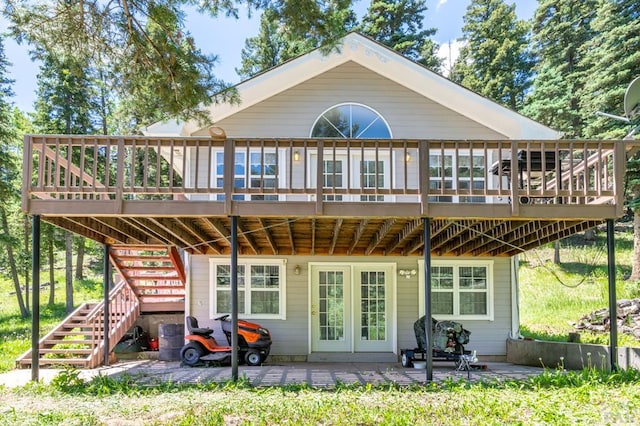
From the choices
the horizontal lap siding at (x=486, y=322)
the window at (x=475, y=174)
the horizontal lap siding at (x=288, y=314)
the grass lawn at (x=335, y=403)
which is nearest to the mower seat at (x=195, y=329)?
the horizontal lap siding at (x=288, y=314)

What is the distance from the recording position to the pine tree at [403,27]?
21516 millimetres

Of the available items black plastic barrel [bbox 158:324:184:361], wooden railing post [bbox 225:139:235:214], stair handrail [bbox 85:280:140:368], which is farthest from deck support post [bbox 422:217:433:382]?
stair handrail [bbox 85:280:140:368]

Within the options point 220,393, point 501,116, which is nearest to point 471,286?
point 501,116

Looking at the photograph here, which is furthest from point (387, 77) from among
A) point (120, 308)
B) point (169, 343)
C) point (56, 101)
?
point (56, 101)

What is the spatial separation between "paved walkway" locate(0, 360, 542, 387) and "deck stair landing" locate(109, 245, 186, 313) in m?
1.71

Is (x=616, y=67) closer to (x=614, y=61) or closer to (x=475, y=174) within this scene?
(x=614, y=61)

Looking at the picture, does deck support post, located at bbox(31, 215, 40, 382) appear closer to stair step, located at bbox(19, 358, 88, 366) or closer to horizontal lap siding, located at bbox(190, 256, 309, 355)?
stair step, located at bbox(19, 358, 88, 366)

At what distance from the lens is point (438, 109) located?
9.17 meters

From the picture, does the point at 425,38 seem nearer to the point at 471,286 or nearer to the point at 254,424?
the point at 471,286

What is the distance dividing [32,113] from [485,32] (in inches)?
876

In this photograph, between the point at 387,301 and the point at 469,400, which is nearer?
the point at 469,400

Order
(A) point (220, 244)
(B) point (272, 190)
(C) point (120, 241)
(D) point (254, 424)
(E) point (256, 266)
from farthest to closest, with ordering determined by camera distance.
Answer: (E) point (256, 266)
(A) point (220, 244)
(C) point (120, 241)
(B) point (272, 190)
(D) point (254, 424)

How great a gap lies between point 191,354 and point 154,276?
2.20m

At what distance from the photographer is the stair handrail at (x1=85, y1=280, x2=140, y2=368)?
8.44m
